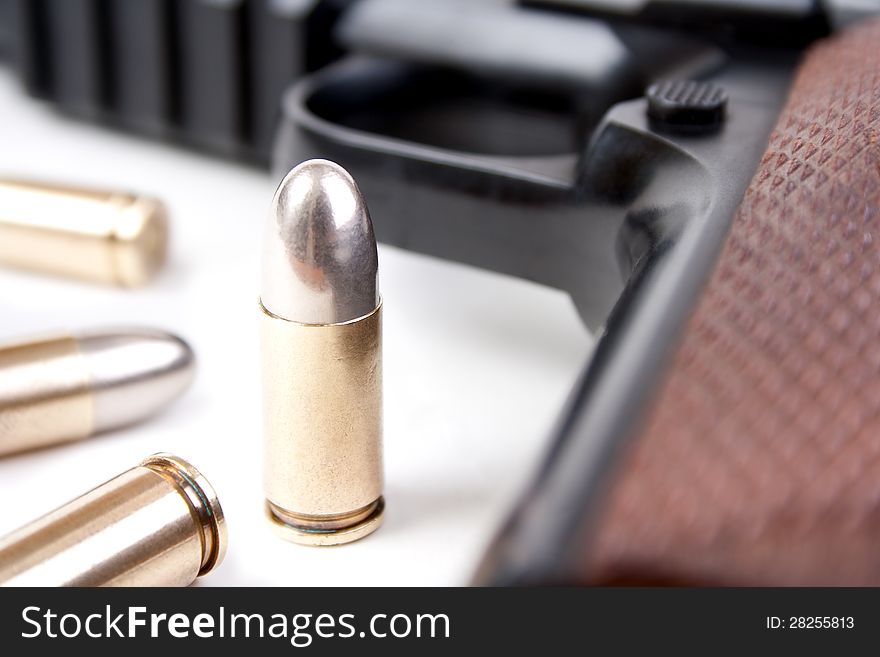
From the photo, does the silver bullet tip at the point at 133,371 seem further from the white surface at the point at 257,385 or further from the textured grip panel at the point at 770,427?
the textured grip panel at the point at 770,427

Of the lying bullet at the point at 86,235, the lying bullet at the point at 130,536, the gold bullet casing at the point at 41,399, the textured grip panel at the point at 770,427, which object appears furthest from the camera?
the lying bullet at the point at 86,235

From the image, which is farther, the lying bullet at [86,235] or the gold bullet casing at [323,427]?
the lying bullet at [86,235]

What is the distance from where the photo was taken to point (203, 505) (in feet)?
1.72

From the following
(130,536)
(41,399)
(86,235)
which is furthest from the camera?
(86,235)

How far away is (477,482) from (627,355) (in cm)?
24

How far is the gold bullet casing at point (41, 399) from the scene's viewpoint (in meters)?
0.60

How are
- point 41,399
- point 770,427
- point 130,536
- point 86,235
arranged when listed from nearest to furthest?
point 770,427, point 130,536, point 41,399, point 86,235

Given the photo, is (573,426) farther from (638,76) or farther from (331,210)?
(638,76)

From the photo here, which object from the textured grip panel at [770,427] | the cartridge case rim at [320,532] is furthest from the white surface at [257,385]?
the textured grip panel at [770,427]

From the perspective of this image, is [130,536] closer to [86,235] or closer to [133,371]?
[133,371]

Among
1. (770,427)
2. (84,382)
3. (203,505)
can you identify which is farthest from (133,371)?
(770,427)

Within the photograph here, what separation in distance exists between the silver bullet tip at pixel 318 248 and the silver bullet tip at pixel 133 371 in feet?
0.47

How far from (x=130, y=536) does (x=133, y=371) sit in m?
0.16

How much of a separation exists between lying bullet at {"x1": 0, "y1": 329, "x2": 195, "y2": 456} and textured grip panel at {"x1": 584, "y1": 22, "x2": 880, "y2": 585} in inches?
13.5
